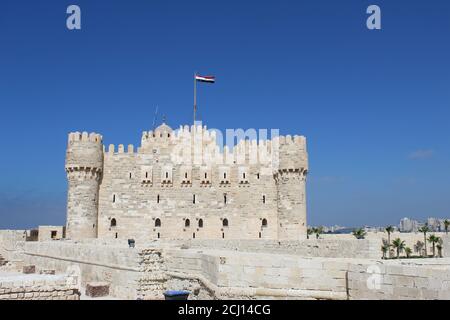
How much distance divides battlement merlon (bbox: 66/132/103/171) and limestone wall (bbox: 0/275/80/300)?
15652 millimetres

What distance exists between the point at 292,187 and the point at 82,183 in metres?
12.1

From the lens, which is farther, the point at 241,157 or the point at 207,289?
the point at 241,157

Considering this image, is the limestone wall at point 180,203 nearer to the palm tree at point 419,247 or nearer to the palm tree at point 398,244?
the palm tree at point 398,244

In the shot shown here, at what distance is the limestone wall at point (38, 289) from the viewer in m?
11.5

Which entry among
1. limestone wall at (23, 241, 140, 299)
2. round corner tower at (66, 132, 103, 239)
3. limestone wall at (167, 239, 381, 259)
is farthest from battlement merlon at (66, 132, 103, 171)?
limestone wall at (167, 239, 381, 259)

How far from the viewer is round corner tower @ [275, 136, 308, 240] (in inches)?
1081

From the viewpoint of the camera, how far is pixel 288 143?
28.1 meters

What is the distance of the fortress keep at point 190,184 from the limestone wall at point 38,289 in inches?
617

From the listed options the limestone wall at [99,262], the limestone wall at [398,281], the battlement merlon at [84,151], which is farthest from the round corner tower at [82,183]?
the limestone wall at [398,281]

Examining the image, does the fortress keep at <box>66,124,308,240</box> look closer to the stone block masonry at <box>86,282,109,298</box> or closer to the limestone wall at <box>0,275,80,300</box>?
the stone block masonry at <box>86,282,109,298</box>
